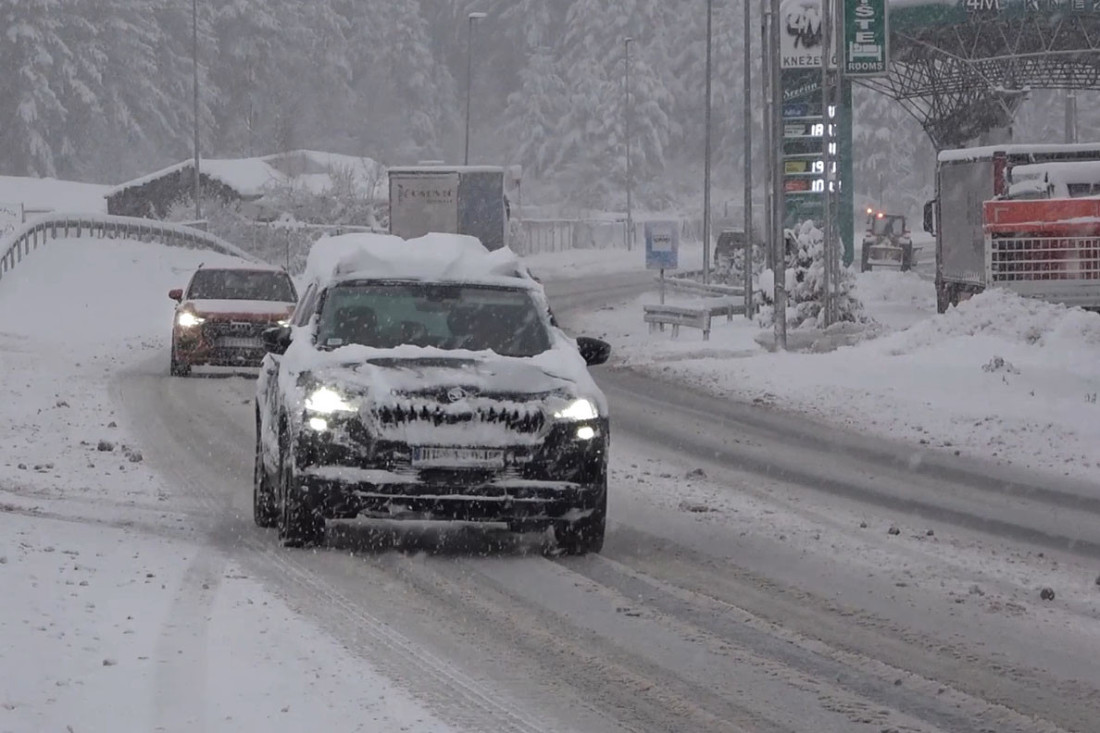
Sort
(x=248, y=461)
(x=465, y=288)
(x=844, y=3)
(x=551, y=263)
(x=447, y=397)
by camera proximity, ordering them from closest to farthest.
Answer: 1. (x=447, y=397)
2. (x=465, y=288)
3. (x=248, y=461)
4. (x=844, y=3)
5. (x=551, y=263)

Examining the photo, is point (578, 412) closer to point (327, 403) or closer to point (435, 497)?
point (435, 497)

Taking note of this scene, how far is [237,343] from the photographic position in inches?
993

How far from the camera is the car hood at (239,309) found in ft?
82.9

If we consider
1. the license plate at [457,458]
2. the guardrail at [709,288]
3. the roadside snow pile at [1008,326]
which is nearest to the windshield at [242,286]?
the roadside snow pile at [1008,326]

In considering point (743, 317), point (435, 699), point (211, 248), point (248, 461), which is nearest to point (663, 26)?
point (211, 248)

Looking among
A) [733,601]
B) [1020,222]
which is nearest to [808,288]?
[1020,222]

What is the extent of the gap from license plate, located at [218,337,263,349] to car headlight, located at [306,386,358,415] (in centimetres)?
1452

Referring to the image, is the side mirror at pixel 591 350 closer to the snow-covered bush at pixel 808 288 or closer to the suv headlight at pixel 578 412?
the suv headlight at pixel 578 412

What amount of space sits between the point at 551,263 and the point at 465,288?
71.5m

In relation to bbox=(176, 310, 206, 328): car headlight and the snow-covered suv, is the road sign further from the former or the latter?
the snow-covered suv

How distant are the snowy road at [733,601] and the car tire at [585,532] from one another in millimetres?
116

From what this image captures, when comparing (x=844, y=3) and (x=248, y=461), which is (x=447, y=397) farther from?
(x=844, y=3)

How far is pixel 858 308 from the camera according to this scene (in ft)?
120

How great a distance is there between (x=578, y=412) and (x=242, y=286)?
1666 cm
